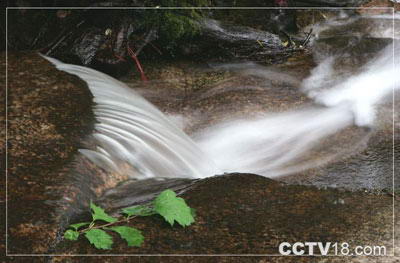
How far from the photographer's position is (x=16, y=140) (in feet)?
11.1

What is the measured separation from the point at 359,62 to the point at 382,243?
3902mm

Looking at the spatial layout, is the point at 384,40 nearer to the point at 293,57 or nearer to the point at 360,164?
the point at 293,57

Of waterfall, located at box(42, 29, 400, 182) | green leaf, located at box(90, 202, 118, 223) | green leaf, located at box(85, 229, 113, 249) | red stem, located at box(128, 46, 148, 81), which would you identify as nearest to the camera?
green leaf, located at box(85, 229, 113, 249)

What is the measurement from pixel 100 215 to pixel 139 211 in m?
0.20

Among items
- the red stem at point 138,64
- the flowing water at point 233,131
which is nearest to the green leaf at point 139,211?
the flowing water at point 233,131

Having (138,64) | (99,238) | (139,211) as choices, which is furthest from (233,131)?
(99,238)

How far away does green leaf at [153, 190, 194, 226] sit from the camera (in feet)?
9.53

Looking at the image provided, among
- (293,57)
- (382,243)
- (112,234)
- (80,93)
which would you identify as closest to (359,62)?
(293,57)

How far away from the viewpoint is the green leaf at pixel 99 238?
2.70 metres

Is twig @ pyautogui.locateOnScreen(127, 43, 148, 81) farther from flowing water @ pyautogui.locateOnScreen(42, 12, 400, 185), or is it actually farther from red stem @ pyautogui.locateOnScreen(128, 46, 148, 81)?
flowing water @ pyautogui.locateOnScreen(42, 12, 400, 185)

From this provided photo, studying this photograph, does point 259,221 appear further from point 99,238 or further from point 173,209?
point 99,238

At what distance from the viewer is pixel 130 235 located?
9.13 ft

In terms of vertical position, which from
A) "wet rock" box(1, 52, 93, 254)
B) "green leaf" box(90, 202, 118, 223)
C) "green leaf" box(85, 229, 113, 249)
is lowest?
"green leaf" box(85, 229, 113, 249)

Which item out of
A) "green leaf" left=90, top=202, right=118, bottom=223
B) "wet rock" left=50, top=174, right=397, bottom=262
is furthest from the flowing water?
"wet rock" left=50, top=174, right=397, bottom=262
